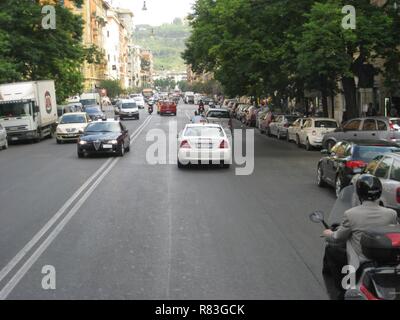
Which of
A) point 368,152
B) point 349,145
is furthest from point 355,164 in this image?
point 349,145

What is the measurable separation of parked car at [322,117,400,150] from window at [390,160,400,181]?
11865 mm

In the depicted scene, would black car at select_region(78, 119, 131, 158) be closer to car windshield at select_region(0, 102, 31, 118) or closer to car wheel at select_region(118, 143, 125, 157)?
car wheel at select_region(118, 143, 125, 157)

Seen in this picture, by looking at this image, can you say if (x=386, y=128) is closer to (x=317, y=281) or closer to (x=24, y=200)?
(x=24, y=200)


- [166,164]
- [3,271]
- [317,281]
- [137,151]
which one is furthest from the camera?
[137,151]

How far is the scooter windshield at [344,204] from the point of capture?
21.9 feet

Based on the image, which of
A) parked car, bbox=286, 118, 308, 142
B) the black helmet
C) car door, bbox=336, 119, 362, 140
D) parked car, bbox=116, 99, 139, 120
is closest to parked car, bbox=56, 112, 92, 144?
parked car, bbox=286, 118, 308, 142

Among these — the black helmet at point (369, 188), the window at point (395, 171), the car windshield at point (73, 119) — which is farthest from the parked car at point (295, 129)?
the black helmet at point (369, 188)

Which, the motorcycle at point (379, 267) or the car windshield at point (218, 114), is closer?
the motorcycle at point (379, 267)

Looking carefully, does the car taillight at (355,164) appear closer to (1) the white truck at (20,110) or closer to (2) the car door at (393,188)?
(2) the car door at (393,188)

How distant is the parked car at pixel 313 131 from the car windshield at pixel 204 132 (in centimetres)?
794

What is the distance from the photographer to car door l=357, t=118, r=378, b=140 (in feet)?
77.7

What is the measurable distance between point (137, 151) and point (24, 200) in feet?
43.8

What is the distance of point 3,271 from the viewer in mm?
8102
